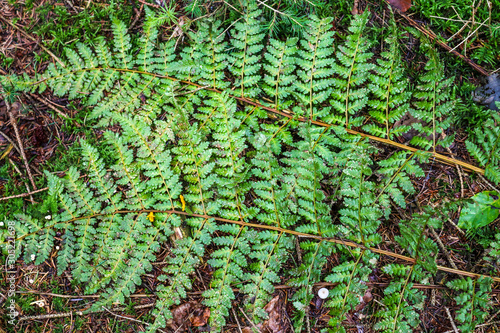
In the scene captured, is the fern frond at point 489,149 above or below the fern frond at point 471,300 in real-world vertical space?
above

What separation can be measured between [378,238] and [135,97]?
9.31 feet

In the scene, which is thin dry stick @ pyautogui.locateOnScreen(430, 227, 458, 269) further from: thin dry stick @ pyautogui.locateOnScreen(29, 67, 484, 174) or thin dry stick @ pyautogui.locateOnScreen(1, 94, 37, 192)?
thin dry stick @ pyautogui.locateOnScreen(1, 94, 37, 192)

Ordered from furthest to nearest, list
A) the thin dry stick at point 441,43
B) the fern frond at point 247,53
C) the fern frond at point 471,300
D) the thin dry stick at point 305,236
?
the thin dry stick at point 441,43 < the fern frond at point 247,53 < the thin dry stick at point 305,236 < the fern frond at point 471,300

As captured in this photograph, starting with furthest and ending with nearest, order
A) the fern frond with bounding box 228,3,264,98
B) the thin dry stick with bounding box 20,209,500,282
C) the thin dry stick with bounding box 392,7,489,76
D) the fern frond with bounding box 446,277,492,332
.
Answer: the thin dry stick with bounding box 392,7,489,76 → the fern frond with bounding box 228,3,264,98 → the thin dry stick with bounding box 20,209,500,282 → the fern frond with bounding box 446,277,492,332

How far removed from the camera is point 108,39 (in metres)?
3.97

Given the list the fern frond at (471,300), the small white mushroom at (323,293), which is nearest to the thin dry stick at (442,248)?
the fern frond at (471,300)

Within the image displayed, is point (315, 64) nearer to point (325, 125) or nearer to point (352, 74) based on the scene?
point (352, 74)

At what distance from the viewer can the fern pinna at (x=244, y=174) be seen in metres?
3.30

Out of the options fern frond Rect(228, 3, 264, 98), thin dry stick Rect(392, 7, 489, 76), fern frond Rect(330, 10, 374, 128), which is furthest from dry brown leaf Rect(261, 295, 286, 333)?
thin dry stick Rect(392, 7, 489, 76)

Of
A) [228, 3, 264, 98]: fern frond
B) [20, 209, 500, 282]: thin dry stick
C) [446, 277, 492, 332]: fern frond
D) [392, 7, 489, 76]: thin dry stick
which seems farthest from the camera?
[392, 7, 489, 76]: thin dry stick

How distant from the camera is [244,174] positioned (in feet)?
10.8

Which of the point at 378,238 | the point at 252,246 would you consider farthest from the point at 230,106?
the point at 378,238

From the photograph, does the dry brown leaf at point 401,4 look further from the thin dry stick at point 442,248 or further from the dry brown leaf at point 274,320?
the dry brown leaf at point 274,320

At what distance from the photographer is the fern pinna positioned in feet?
10.8
